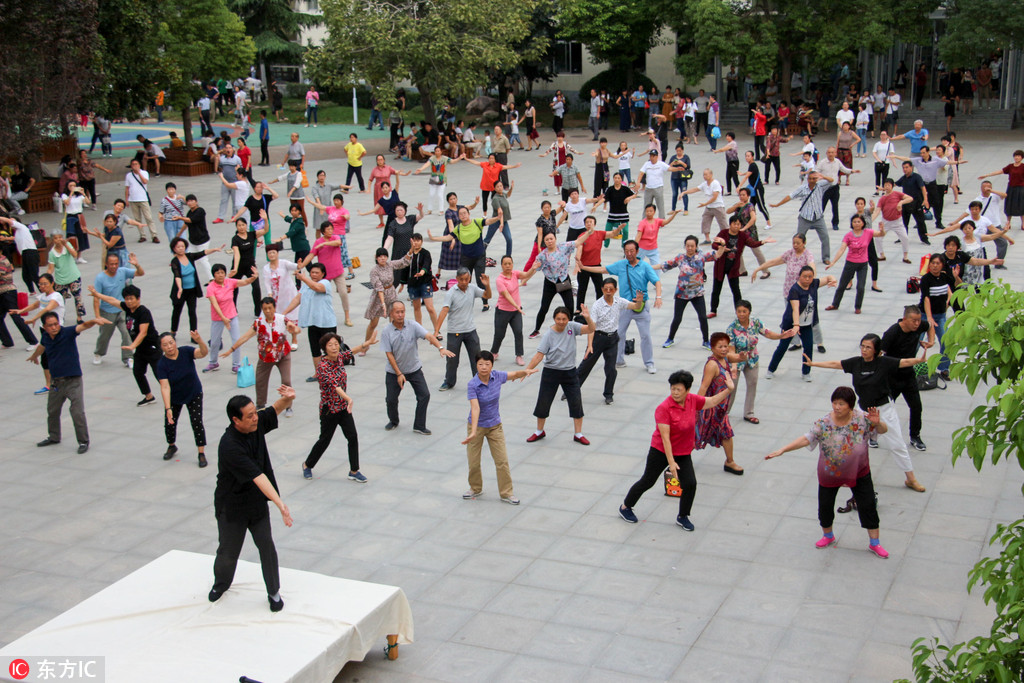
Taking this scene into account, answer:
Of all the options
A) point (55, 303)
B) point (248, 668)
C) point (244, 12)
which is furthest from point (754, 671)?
point (244, 12)

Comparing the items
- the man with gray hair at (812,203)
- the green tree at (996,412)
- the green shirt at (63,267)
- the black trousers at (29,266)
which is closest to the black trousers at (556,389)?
the green tree at (996,412)

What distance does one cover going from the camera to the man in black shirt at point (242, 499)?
7.05 m

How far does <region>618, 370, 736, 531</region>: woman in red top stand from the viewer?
8.71 m


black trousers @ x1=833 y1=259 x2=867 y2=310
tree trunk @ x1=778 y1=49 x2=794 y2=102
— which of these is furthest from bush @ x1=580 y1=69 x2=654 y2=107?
black trousers @ x1=833 y1=259 x2=867 y2=310

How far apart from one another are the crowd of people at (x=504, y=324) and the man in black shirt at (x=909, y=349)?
0.02 m

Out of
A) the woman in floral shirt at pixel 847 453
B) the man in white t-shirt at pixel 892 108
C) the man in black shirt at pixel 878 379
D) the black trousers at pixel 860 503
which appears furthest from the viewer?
the man in white t-shirt at pixel 892 108

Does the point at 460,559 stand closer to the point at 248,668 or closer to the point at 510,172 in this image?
the point at 248,668

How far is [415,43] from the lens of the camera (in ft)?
98.7

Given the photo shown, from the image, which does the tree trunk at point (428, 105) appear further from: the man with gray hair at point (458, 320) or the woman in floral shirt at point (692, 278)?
the man with gray hair at point (458, 320)

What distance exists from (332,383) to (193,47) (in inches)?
929

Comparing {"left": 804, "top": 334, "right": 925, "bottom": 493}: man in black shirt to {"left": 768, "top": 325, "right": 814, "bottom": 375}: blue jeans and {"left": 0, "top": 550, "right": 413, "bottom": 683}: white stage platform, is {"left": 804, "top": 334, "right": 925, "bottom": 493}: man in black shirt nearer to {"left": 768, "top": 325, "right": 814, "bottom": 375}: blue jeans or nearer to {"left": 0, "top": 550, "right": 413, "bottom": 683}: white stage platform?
{"left": 768, "top": 325, "right": 814, "bottom": 375}: blue jeans

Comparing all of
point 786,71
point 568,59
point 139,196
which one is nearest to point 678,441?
point 139,196

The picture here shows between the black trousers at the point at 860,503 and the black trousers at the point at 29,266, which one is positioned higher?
the black trousers at the point at 29,266

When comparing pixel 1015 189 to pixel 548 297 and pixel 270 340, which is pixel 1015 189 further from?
pixel 270 340
